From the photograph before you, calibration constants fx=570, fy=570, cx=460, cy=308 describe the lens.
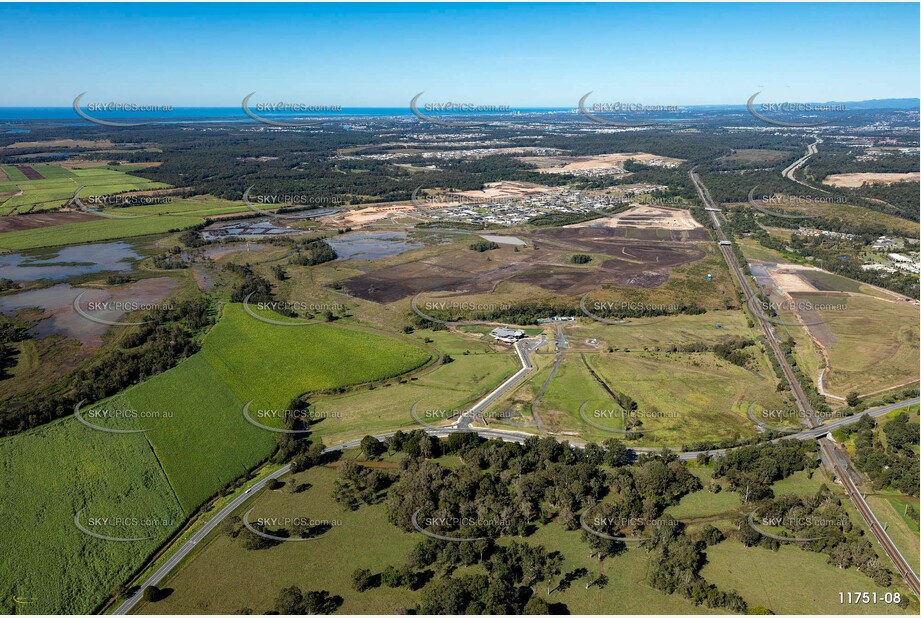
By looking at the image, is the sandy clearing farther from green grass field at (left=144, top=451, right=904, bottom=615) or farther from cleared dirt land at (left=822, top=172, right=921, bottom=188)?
cleared dirt land at (left=822, top=172, right=921, bottom=188)

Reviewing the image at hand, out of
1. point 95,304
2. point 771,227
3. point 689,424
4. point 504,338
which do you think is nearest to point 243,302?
point 95,304

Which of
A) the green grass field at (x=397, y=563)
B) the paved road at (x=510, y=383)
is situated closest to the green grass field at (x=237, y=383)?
the green grass field at (x=397, y=563)

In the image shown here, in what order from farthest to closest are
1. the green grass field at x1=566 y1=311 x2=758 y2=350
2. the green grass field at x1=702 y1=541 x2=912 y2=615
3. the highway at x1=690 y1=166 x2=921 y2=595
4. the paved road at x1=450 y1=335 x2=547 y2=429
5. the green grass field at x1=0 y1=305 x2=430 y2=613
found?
1. the green grass field at x1=566 y1=311 x2=758 y2=350
2. the paved road at x1=450 y1=335 x2=547 y2=429
3. the highway at x1=690 y1=166 x2=921 y2=595
4. the green grass field at x1=0 y1=305 x2=430 y2=613
5. the green grass field at x1=702 y1=541 x2=912 y2=615

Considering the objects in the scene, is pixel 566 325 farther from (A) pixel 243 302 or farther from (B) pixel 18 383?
(B) pixel 18 383

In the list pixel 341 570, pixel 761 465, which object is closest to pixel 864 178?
pixel 761 465

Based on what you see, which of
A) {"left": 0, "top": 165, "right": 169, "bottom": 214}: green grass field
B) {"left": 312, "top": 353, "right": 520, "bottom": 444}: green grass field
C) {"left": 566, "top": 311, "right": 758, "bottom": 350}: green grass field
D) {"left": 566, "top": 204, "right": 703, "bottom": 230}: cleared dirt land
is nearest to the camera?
{"left": 312, "top": 353, "right": 520, "bottom": 444}: green grass field

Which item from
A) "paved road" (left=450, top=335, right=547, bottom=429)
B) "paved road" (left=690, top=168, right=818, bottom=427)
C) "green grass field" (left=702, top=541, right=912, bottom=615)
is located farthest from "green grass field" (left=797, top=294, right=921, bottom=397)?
"paved road" (left=450, top=335, right=547, bottom=429)

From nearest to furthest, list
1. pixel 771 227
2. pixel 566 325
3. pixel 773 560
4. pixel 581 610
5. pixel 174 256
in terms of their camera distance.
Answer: pixel 581 610 < pixel 773 560 < pixel 566 325 < pixel 174 256 < pixel 771 227
